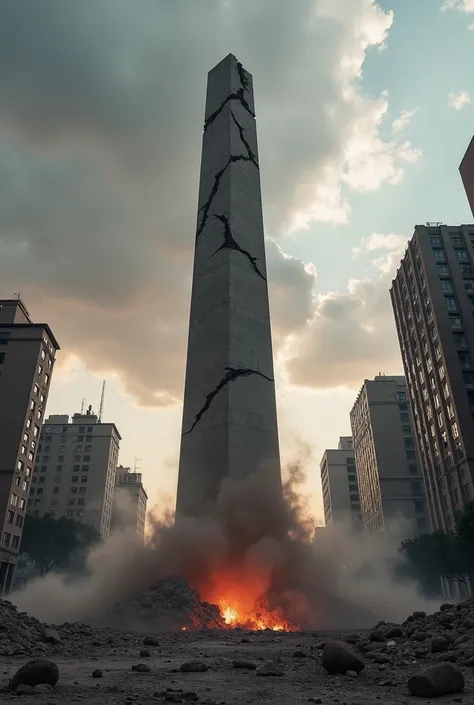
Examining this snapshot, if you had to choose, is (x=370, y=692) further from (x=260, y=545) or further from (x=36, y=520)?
(x=36, y=520)

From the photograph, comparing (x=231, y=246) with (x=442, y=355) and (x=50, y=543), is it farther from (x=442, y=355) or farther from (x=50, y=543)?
(x=50, y=543)

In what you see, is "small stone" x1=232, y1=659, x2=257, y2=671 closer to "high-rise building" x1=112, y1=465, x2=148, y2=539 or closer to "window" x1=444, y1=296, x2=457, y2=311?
"window" x1=444, y1=296, x2=457, y2=311

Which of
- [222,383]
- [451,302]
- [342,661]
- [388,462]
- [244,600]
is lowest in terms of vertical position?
[342,661]

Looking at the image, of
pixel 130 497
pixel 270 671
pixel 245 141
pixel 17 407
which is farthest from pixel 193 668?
pixel 130 497

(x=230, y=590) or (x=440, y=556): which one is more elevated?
(x=440, y=556)

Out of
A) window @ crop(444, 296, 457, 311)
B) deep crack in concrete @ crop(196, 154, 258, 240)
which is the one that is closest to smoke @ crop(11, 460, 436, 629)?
deep crack in concrete @ crop(196, 154, 258, 240)

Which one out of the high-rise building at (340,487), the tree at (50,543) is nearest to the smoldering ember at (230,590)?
the tree at (50,543)

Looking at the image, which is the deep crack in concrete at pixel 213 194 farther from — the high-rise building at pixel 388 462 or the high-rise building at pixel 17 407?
the high-rise building at pixel 388 462
